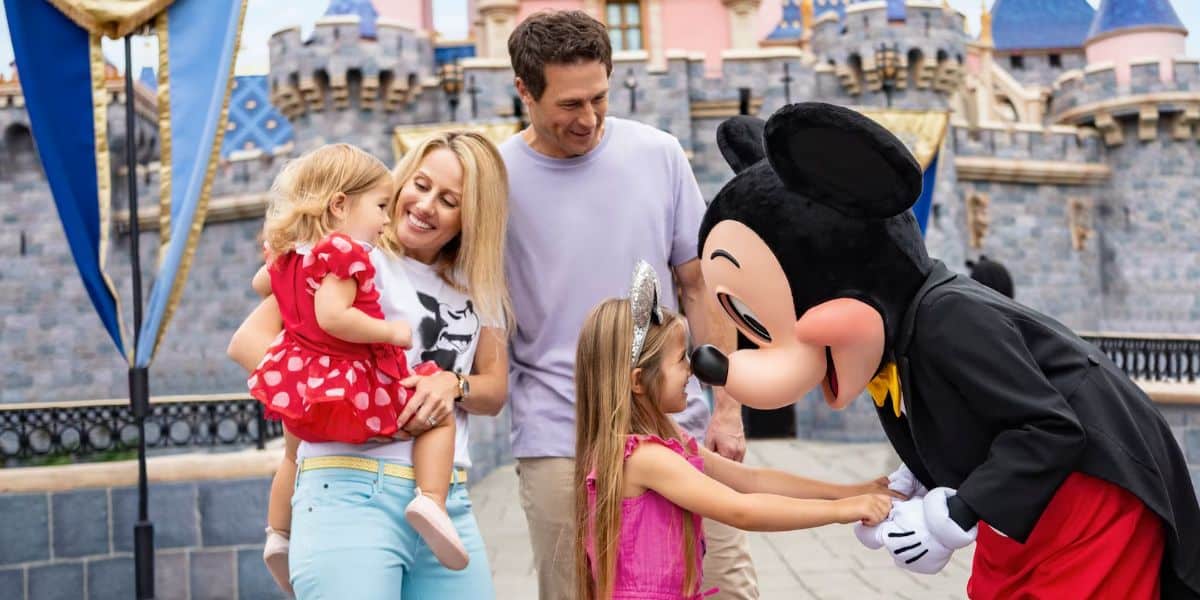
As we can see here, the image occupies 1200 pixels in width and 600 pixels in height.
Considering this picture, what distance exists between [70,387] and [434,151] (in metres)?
15.4

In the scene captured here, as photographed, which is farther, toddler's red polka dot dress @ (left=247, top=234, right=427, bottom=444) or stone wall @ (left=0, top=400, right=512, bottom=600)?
stone wall @ (left=0, top=400, right=512, bottom=600)

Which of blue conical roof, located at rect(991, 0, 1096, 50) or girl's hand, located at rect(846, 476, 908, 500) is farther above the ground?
blue conical roof, located at rect(991, 0, 1096, 50)

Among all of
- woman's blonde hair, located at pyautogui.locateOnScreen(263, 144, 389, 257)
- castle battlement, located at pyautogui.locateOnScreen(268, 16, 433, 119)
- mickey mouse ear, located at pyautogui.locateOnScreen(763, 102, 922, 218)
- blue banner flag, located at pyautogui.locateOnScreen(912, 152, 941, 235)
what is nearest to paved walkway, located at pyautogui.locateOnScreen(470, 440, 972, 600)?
woman's blonde hair, located at pyautogui.locateOnScreen(263, 144, 389, 257)

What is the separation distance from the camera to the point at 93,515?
188 inches

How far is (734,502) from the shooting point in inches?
75.5

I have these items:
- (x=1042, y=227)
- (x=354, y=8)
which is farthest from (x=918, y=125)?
(x=354, y=8)

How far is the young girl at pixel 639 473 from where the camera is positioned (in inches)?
78.1

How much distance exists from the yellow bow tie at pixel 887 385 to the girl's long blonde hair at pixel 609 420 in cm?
36

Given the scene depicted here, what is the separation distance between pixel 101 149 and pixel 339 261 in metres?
3.08

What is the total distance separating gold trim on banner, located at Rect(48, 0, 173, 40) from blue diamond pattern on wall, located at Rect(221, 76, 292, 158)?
14.3 meters

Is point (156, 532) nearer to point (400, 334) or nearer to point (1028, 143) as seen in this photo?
point (400, 334)

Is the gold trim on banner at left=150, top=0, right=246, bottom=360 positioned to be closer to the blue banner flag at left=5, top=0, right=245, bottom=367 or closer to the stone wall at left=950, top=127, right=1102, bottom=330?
the blue banner flag at left=5, top=0, right=245, bottom=367

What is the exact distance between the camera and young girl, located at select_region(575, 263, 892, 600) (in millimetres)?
1984

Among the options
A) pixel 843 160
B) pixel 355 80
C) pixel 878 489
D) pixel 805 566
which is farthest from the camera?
pixel 355 80
